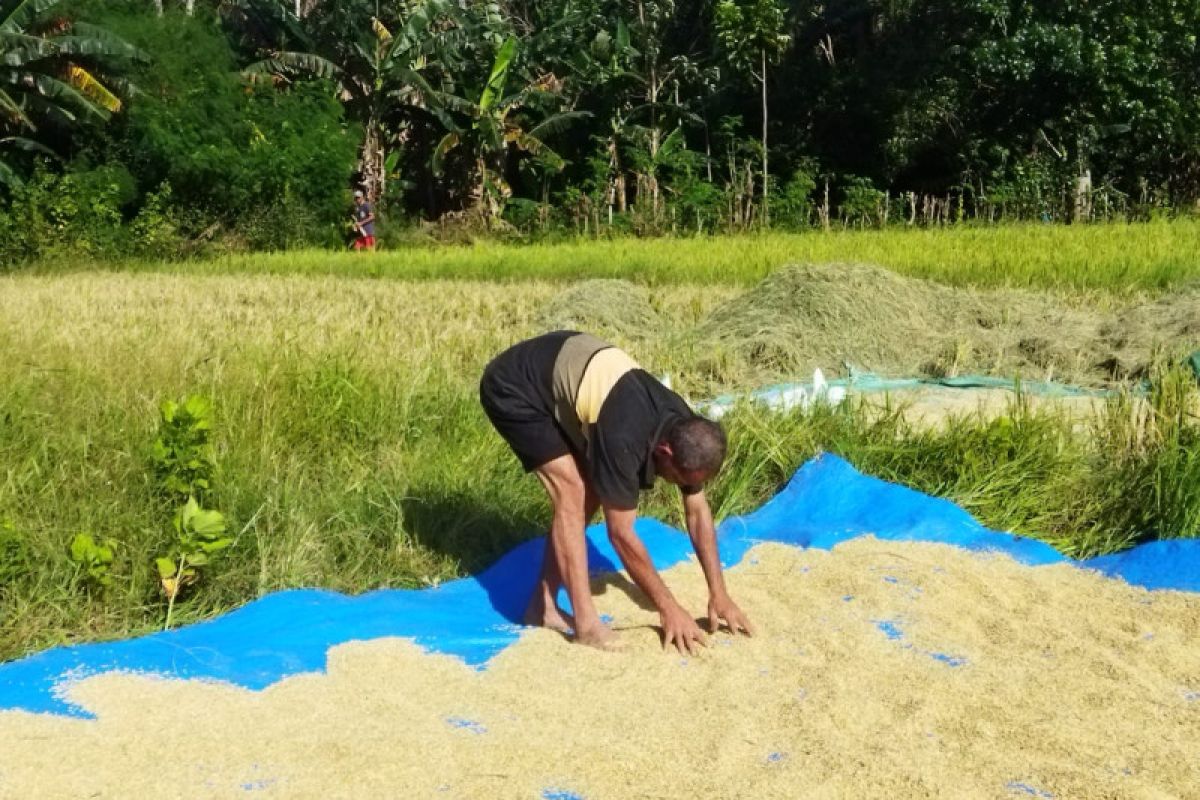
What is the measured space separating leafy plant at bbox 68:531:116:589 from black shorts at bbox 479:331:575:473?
3.79ft

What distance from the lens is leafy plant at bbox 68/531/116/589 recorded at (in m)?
3.40

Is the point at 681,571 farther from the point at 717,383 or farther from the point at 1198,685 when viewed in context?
the point at 717,383

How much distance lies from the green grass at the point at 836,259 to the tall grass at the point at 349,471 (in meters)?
5.11

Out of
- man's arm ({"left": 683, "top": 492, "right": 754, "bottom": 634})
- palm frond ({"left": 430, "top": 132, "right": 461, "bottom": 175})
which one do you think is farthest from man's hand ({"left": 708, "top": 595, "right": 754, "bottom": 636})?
palm frond ({"left": 430, "top": 132, "right": 461, "bottom": 175})

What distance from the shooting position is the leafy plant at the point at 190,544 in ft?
11.4

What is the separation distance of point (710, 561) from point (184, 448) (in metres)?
1.63

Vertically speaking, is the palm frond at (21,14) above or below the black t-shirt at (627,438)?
above

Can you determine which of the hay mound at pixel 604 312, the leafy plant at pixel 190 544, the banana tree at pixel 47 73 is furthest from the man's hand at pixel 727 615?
the banana tree at pixel 47 73

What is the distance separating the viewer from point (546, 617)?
3576 mm

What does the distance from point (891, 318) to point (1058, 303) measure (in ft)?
5.53

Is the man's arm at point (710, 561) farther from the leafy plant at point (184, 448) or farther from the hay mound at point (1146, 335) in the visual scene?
the hay mound at point (1146, 335)

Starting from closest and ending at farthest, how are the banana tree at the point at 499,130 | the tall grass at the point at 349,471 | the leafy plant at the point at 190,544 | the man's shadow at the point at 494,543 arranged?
the leafy plant at the point at 190,544
the tall grass at the point at 349,471
the man's shadow at the point at 494,543
the banana tree at the point at 499,130

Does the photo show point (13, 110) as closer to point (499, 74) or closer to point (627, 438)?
point (499, 74)

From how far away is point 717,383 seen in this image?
6738 mm
